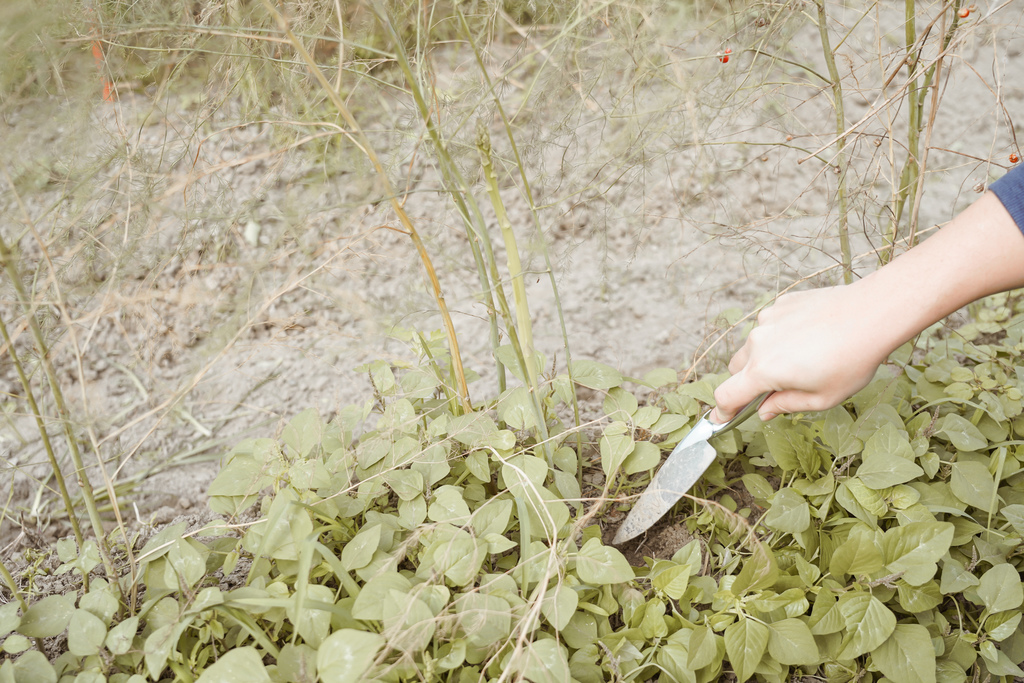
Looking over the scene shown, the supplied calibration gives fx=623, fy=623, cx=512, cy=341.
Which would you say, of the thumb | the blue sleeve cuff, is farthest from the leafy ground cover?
the blue sleeve cuff

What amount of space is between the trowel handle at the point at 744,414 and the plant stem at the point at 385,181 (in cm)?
39

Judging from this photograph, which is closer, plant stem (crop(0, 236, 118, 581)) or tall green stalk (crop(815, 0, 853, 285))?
plant stem (crop(0, 236, 118, 581))

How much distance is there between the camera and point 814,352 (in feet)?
2.43

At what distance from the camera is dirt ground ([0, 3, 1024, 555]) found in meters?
0.94

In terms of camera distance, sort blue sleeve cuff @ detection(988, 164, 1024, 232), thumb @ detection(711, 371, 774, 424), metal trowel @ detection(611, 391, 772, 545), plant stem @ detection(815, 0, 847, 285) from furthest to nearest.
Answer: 1. plant stem @ detection(815, 0, 847, 285)
2. metal trowel @ detection(611, 391, 772, 545)
3. thumb @ detection(711, 371, 774, 424)
4. blue sleeve cuff @ detection(988, 164, 1024, 232)

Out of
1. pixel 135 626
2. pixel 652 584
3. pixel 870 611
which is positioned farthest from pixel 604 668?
pixel 135 626

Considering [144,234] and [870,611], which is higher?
[144,234]

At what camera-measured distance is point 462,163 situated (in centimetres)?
121

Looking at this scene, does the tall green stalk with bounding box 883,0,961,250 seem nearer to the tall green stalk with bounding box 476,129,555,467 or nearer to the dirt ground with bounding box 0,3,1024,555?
the dirt ground with bounding box 0,3,1024,555

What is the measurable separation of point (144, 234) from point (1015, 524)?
132cm

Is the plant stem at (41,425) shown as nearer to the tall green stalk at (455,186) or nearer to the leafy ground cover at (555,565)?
the leafy ground cover at (555,565)

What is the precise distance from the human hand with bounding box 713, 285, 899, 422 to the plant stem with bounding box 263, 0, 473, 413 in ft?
1.35

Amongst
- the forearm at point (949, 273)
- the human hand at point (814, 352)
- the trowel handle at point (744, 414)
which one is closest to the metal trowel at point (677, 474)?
the trowel handle at point (744, 414)

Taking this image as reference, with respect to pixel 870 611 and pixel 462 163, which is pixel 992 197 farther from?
pixel 462 163
